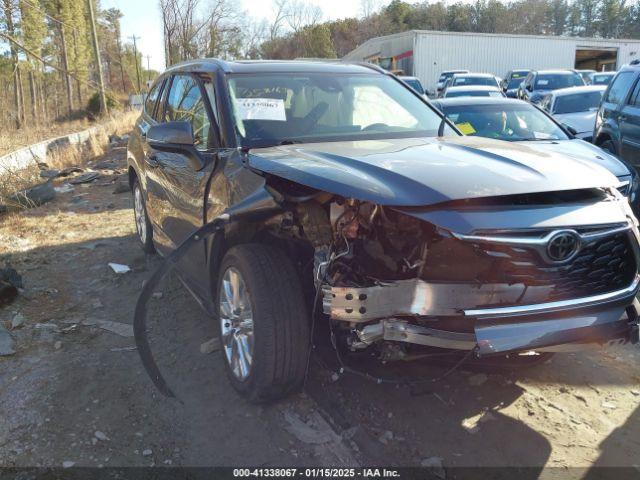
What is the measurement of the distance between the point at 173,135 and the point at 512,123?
528 cm

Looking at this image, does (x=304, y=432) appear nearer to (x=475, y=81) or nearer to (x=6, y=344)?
(x=6, y=344)

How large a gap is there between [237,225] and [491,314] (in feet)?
5.06

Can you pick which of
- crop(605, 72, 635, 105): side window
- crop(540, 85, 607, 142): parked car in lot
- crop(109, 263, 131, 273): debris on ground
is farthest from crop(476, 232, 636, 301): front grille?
crop(540, 85, 607, 142): parked car in lot

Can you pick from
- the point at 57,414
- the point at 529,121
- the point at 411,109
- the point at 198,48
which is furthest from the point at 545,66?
the point at 57,414

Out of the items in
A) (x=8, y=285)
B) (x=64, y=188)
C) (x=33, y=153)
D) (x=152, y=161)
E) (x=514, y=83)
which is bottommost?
(x=64, y=188)

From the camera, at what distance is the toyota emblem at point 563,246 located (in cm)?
246

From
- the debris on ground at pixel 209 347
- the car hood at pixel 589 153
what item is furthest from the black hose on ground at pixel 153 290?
the car hood at pixel 589 153

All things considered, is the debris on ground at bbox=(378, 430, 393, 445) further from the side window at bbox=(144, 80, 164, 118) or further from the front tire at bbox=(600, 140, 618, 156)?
the front tire at bbox=(600, 140, 618, 156)

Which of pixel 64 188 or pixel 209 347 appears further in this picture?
pixel 64 188

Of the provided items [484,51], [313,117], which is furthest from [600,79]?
[313,117]

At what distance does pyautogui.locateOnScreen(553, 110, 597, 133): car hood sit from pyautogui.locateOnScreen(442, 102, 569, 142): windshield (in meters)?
2.97

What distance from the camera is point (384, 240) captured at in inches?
107

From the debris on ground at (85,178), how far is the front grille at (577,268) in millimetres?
10924

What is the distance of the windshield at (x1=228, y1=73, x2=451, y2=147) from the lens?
3662 mm
